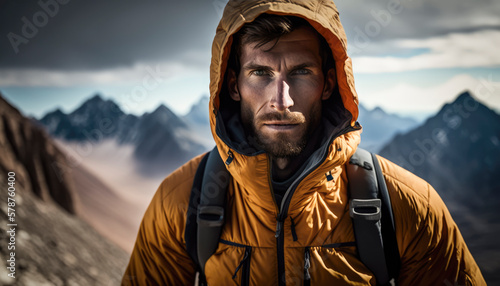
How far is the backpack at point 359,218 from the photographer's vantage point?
58.3 inches

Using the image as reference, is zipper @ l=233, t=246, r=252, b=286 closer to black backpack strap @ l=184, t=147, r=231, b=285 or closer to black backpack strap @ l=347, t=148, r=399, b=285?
black backpack strap @ l=184, t=147, r=231, b=285

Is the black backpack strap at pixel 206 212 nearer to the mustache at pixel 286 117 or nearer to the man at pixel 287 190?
the man at pixel 287 190

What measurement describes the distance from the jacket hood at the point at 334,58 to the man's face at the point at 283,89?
0.09 meters

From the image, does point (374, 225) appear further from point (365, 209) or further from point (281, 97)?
point (281, 97)

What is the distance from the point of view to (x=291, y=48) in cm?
159

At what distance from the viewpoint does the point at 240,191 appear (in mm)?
1696

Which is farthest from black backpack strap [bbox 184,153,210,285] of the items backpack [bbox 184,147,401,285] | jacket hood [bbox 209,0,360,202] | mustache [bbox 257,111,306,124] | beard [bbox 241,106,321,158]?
mustache [bbox 257,111,306,124]

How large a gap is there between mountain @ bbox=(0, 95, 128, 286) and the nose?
16.6 ft

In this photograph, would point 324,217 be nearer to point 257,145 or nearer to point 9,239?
point 257,145

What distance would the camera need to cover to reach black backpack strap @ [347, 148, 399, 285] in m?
1.48

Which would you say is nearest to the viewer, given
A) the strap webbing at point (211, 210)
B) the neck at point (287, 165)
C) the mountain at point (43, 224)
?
the strap webbing at point (211, 210)

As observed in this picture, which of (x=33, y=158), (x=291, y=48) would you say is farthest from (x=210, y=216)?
(x=33, y=158)

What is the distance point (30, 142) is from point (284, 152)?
51.9ft

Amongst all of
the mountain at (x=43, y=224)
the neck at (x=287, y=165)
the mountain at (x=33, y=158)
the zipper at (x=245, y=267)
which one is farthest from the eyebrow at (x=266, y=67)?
the mountain at (x=33, y=158)
